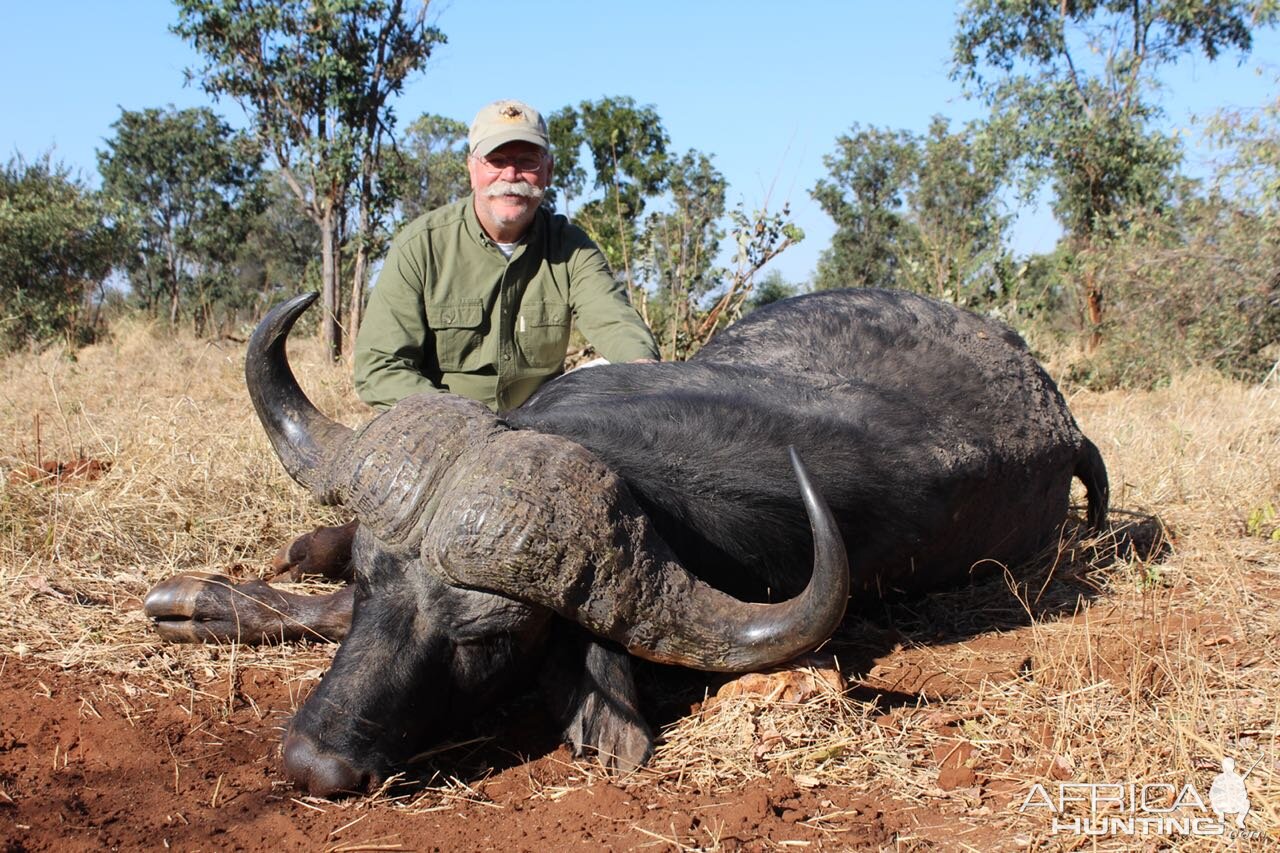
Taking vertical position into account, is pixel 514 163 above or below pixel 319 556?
above

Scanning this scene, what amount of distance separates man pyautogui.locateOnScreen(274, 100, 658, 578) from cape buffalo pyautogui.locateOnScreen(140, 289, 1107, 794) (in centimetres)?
108

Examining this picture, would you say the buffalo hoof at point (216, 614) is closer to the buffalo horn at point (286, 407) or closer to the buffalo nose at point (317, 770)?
the buffalo horn at point (286, 407)

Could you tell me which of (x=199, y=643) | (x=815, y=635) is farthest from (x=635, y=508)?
(x=199, y=643)

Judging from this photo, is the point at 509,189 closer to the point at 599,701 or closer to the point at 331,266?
the point at 599,701

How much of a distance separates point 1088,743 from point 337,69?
9.66 metres

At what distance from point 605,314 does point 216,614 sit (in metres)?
2.02

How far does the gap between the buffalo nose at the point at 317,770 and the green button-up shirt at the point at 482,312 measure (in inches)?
81.8

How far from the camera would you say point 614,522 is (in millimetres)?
2475

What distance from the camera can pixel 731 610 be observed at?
2564 millimetres

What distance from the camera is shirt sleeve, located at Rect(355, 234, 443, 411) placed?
14.5ft

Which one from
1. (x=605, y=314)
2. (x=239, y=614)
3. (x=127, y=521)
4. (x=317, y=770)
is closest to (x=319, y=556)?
(x=239, y=614)

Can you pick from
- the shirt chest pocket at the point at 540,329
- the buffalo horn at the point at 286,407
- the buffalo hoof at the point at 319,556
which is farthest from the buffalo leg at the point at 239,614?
the shirt chest pocket at the point at 540,329

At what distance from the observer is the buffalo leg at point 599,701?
2748mm

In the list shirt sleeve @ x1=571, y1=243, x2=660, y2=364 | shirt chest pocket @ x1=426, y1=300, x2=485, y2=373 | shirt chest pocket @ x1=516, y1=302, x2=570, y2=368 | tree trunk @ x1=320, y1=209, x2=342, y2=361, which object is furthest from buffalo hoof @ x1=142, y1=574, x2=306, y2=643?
tree trunk @ x1=320, y1=209, x2=342, y2=361
